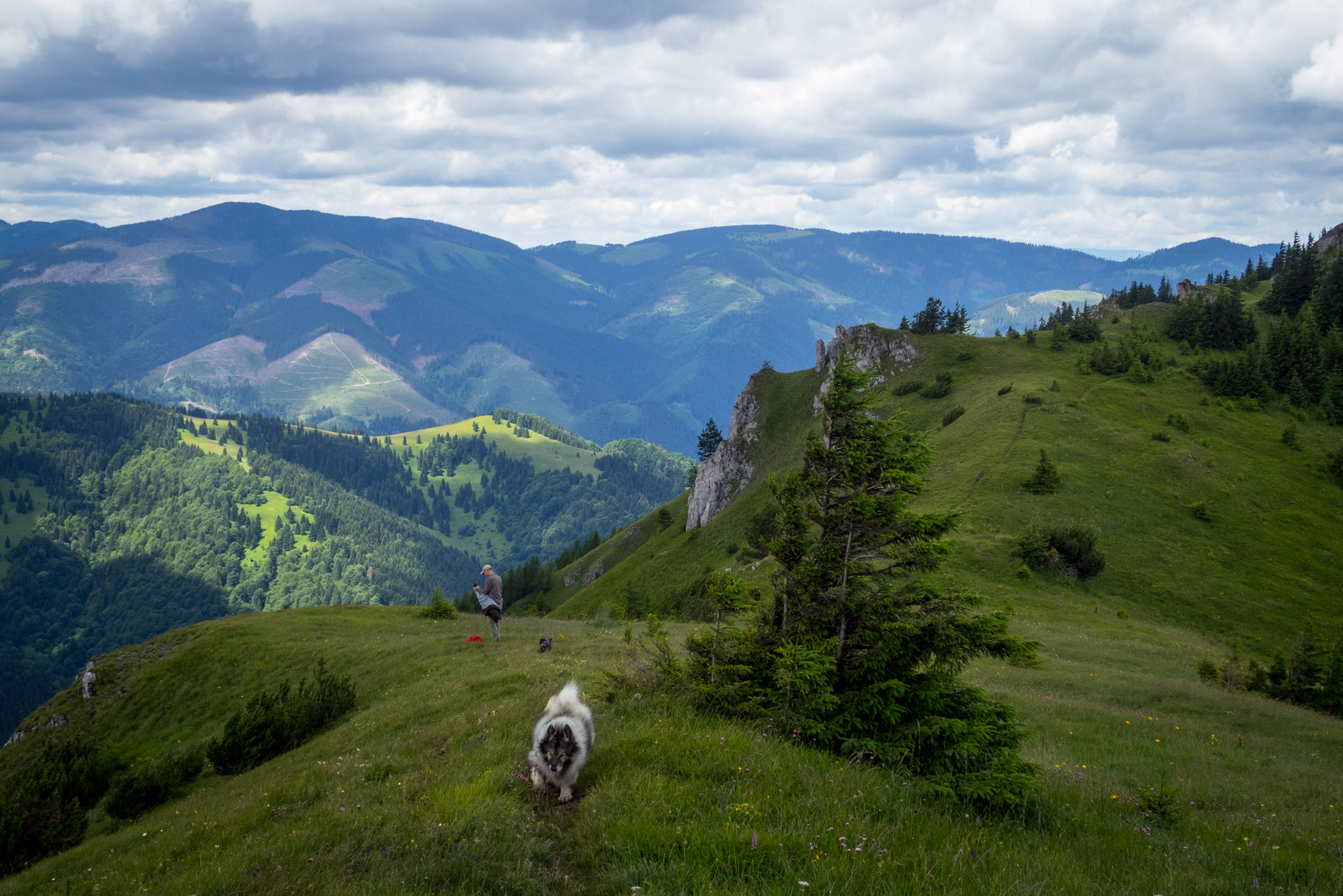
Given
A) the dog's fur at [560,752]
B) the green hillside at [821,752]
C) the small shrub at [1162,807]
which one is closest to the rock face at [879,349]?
the green hillside at [821,752]

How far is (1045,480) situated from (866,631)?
5045 cm

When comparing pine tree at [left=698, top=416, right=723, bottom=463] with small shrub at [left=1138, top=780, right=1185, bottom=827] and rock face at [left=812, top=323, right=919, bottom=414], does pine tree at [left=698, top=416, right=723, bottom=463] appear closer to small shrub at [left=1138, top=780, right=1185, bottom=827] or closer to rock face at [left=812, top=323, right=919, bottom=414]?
rock face at [left=812, top=323, right=919, bottom=414]

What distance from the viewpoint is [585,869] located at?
Result: 21.7 feet

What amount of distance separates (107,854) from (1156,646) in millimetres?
40706

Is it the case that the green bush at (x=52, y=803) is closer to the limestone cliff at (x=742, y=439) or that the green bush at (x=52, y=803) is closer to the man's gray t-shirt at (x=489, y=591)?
the man's gray t-shirt at (x=489, y=591)

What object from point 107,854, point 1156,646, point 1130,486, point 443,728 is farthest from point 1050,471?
point 107,854

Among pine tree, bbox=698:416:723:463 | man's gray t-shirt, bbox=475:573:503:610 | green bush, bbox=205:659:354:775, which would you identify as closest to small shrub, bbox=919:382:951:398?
pine tree, bbox=698:416:723:463

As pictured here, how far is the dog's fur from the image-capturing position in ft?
26.8

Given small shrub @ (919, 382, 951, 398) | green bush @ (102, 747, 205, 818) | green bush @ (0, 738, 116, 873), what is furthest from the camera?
small shrub @ (919, 382, 951, 398)

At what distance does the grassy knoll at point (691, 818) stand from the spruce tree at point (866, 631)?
80cm

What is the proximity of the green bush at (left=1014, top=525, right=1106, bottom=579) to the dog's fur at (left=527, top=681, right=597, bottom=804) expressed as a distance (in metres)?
41.0

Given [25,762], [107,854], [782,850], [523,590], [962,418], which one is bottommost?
[523,590]

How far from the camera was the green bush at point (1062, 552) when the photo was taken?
41531 mm

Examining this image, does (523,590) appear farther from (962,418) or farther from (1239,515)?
(1239,515)
